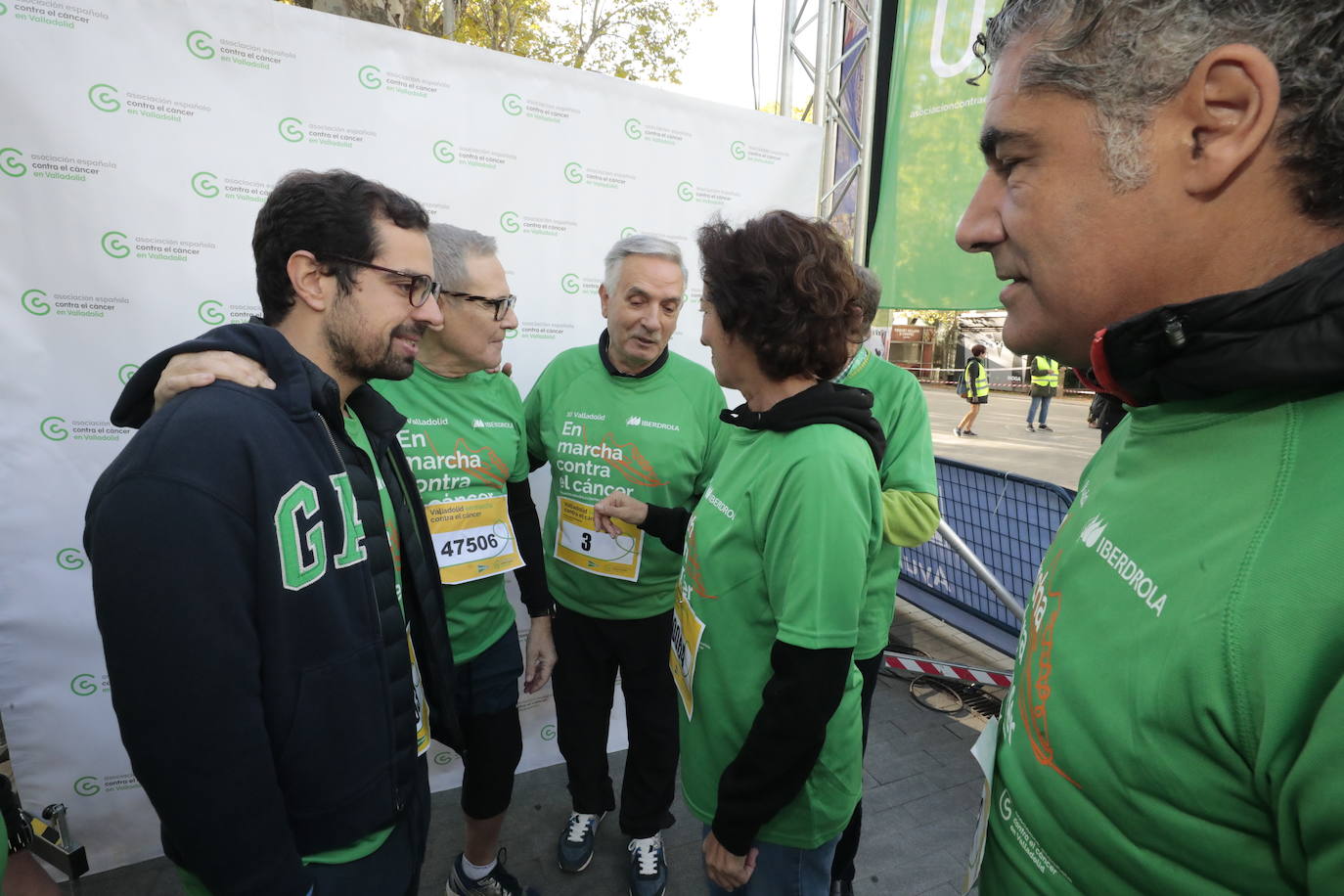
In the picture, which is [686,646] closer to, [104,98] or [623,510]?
[623,510]

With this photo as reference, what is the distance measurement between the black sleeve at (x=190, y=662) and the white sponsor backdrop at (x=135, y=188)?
5.73 ft

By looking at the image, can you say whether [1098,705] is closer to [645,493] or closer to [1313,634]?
[1313,634]

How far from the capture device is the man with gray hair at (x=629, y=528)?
2.50m

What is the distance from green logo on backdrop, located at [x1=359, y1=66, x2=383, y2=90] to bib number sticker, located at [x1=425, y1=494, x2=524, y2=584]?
1768 mm

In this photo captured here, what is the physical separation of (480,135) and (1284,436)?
2967mm

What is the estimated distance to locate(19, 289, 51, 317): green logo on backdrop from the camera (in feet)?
7.26

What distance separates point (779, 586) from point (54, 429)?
2.73m

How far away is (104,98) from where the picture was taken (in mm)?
2203

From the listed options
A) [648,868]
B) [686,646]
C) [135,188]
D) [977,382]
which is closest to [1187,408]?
[686,646]

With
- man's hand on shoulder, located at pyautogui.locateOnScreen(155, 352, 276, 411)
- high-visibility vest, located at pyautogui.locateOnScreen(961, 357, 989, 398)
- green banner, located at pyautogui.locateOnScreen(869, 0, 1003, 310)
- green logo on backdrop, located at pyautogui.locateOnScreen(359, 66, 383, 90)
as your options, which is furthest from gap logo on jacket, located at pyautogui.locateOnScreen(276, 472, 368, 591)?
high-visibility vest, located at pyautogui.locateOnScreen(961, 357, 989, 398)

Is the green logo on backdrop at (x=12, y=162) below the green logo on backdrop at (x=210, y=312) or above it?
above

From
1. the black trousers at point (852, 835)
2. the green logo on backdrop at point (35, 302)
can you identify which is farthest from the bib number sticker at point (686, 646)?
the green logo on backdrop at point (35, 302)

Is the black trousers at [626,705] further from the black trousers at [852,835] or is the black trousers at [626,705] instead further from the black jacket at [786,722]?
the black jacket at [786,722]

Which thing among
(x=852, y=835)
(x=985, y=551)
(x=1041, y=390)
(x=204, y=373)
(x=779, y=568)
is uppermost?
(x=204, y=373)
